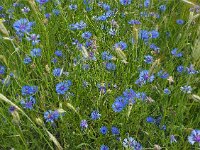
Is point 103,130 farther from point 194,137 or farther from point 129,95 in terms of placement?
point 194,137

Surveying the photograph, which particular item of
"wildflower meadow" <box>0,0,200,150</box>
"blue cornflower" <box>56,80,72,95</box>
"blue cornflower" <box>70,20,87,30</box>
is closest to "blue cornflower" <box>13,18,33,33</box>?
"wildflower meadow" <box>0,0,200,150</box>

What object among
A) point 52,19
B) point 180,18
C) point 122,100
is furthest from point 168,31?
point 122,100

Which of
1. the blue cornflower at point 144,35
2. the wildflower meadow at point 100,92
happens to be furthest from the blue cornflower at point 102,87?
the blue cornflower at point 144,35

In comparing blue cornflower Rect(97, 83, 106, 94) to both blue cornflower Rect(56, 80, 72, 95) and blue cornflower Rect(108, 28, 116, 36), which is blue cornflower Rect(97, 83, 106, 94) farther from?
blue cornflower Rect(108, 28, 116, 36)

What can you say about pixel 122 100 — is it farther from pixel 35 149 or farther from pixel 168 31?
pixel 168 31

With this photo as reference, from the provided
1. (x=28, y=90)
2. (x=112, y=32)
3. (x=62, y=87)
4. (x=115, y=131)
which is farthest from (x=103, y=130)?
(x=112, y=32)

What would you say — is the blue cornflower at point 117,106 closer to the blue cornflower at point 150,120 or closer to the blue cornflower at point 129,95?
the blue cornflower at point 129,95

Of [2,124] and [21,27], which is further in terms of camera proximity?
[21,27]

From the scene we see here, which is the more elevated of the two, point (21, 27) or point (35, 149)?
point (21, 27)
